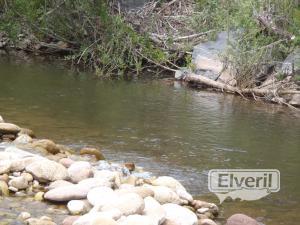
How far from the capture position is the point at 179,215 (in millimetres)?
5105

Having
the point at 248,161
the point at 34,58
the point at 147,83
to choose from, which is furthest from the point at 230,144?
the point at 34,58

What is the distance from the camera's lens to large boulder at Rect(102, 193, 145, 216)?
4898mm

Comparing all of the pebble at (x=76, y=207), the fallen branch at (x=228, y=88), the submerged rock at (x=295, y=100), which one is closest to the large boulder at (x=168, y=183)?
the pebble at (x=76, y=207)

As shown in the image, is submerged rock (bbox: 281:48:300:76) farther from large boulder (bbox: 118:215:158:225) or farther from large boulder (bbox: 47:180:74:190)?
large boulder (bbox: 118:215:158:225)

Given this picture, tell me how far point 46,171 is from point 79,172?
0.35 metres

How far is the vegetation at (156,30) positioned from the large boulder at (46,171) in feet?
24.0

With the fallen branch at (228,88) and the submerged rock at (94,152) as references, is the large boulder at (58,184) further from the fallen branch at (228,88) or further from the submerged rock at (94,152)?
the fallen branch at (228,88)

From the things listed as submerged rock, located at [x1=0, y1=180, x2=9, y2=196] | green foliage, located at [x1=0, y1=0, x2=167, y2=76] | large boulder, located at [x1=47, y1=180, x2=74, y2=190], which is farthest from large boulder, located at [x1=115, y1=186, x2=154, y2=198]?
green foliage, located at [x1=0, y1=0, x2=167, y2=76]

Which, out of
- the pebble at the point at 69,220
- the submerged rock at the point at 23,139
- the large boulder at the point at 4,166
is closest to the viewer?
the pebble at the point at 69,220

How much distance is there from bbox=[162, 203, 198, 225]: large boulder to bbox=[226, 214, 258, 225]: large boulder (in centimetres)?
37

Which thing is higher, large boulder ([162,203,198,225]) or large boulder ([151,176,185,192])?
large boulder ([162,203,198,225])

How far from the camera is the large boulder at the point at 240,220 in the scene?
5266mm

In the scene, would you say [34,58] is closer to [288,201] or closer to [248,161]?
[248,161]

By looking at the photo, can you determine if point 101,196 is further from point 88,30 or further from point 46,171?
point 88,30
